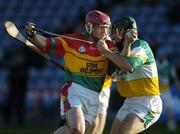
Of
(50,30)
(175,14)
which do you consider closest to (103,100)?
(175,14)

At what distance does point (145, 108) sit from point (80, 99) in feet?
2.85

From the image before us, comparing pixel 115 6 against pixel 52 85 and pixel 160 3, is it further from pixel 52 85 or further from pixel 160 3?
pixel 52 85

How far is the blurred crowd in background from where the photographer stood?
1972 cm

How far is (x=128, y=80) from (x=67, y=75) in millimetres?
880

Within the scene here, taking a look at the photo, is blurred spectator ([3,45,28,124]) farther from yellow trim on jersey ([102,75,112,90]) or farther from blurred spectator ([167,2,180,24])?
yellow trim on jersey ([102,75,112,90])

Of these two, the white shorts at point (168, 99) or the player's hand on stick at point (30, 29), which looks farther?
the white shorts at point (168, 99)

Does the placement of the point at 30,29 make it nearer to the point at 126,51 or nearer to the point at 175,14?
the point at 126,51

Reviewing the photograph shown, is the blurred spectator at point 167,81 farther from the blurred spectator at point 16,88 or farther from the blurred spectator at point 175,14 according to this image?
the blurred spectator at point 175,14

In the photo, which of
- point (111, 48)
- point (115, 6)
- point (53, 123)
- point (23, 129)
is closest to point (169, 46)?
point (115, 6)

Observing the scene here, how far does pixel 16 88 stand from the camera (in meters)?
19.6

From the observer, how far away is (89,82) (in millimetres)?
10156

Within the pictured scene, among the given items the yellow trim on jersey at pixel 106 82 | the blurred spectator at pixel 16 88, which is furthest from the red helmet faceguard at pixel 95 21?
the blurred spectator at pixel 16 88

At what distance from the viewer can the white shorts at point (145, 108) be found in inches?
383

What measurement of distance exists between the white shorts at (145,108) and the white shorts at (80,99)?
1.48 ft
